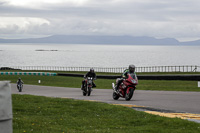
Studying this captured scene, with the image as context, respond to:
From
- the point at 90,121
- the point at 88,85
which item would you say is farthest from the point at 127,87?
the point at 90,121

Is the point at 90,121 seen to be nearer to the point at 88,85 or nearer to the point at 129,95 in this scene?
the point at 129,95

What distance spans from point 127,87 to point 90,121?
791cm

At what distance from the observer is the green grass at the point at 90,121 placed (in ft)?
31.5

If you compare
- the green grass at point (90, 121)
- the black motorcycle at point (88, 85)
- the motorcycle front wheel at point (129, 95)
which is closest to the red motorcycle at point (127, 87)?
the motorcycle front wheel at point (129, 95)

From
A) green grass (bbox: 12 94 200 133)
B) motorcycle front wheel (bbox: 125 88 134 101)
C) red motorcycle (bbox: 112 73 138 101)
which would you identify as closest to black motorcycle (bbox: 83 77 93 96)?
red motorcycle (bbox: 112 73 138 101)

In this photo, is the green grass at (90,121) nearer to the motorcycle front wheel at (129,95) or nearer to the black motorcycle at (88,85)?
the motorcycle front wheel at (129,95)

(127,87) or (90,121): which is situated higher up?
(127,87)

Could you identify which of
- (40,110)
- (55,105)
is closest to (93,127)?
(40,110)

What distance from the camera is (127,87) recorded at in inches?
752

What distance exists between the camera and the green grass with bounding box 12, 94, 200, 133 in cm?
961

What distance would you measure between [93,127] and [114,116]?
92.2 inches

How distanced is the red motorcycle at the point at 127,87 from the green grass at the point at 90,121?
409cm

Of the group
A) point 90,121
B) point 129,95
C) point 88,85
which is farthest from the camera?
point 88,85

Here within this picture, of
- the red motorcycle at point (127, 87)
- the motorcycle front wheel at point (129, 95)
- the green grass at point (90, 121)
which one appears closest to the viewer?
the green grass at point (90, 121)
